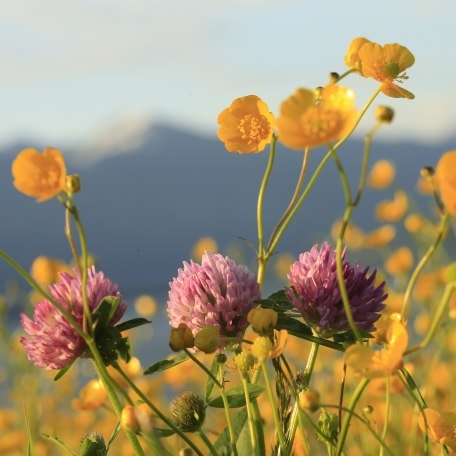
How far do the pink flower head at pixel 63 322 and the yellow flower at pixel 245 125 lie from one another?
0.16m

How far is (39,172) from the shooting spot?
0.49 m

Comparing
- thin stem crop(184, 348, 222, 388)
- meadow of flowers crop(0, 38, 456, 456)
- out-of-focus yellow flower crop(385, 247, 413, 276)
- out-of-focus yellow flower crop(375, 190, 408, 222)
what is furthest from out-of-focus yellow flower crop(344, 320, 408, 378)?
out-of-focus yellow flower crop(375, 190, 408, 222)

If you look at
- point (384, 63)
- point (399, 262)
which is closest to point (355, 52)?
point (384, 63)

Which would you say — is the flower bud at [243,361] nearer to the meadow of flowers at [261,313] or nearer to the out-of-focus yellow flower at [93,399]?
the meadow of flowers at [261,313]

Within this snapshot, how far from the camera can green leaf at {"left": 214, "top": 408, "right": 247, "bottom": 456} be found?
1.91 feet

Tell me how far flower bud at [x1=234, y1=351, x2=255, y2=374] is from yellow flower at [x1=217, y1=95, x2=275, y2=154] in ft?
0.54

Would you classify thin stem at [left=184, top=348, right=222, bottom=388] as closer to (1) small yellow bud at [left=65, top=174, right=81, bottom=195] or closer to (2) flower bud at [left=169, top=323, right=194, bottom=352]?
(2) flower bud at [left=169, top=323, right=194, bottom=352]

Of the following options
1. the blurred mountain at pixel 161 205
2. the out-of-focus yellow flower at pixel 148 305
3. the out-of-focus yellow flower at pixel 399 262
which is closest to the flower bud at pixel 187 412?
the out-of-focus yellow flower at pixel 399 262

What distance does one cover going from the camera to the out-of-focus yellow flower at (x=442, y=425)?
1.83ft

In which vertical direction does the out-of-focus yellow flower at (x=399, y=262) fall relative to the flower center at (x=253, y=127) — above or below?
below

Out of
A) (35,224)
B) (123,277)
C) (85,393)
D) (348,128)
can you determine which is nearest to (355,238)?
(85,393)

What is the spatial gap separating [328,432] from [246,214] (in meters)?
9.63

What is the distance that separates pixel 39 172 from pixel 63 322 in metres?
0.12

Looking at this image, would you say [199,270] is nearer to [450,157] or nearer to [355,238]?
[450,157]
